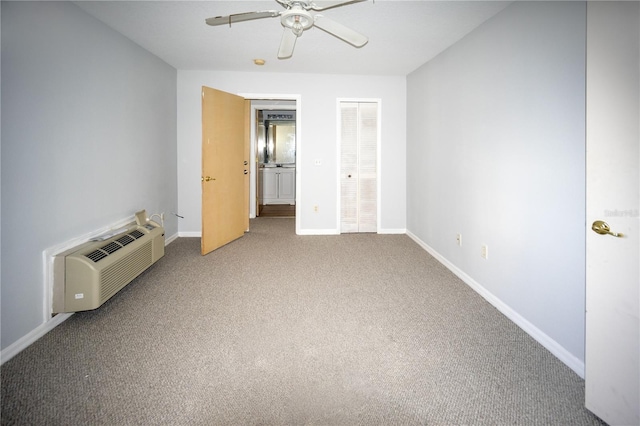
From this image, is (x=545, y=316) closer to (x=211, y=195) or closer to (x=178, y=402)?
(x=178, y=402)

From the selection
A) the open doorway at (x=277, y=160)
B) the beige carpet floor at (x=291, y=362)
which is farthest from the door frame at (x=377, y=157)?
the open doorway at (x=277, y=160)

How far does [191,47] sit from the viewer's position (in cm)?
354

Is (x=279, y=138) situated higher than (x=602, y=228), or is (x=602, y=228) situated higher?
(x=279, y=138)

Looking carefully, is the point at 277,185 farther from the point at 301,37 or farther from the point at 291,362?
the point at 291,362

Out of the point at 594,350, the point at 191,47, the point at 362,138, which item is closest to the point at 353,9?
the point at 191,47

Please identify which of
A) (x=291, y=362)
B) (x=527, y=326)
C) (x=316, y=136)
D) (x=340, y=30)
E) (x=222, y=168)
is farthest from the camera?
(x=316, y=136)

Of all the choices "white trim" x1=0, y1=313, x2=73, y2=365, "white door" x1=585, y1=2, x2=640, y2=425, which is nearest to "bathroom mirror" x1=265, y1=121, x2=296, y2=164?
"white trim" x1=0, y1=313, x2=73, y2=365

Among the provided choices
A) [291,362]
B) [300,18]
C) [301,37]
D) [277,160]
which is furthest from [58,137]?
[277,160]

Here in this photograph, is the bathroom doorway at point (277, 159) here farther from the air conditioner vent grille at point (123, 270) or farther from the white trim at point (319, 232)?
the air conditioner vent grille at point (123, 270)

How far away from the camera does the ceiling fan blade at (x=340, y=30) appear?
193 cm

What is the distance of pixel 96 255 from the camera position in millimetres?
Result: 2322

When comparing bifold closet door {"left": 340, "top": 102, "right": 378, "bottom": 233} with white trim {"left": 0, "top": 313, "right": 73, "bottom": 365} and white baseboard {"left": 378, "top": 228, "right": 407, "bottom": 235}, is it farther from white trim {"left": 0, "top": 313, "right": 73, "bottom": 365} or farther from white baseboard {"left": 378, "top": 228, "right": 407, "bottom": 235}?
white trim {"left": 0, "top": 313, "right": 73, "bottom": 365}

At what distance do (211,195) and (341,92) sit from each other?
233cm

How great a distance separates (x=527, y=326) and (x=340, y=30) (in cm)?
222
